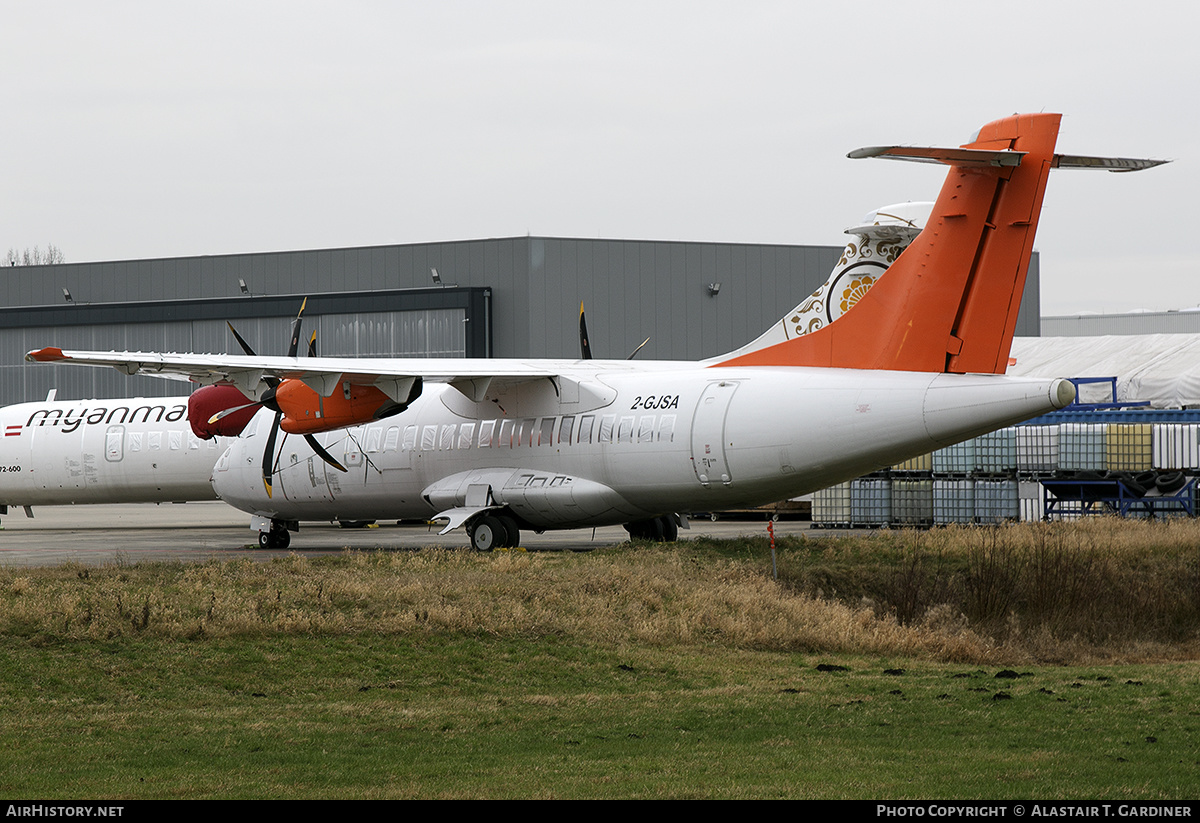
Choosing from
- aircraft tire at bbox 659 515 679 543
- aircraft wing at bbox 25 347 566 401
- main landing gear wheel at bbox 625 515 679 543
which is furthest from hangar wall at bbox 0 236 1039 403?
aircraft wing at bbox 25 347 566 401

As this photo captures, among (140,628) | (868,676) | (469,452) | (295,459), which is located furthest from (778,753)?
(295,459)

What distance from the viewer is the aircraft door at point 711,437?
20.8 metres

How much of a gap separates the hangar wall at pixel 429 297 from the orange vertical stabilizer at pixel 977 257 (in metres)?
32.7

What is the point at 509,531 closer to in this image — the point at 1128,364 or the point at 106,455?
the point at 106,455

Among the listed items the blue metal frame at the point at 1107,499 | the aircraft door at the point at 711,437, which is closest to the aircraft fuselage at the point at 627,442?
the aircraft door at the point at 711,437

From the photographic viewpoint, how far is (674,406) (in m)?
21.7

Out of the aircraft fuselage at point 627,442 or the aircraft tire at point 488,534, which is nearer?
the aircraft fuselage at point 627,442

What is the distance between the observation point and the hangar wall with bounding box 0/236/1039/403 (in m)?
51.8

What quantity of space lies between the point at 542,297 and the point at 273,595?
36.4 metres

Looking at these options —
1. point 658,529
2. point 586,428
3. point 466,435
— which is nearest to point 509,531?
point 466,435

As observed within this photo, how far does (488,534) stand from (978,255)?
9984mm

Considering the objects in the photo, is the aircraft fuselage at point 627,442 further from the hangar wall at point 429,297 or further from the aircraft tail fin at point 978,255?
the hangar wall at point 429,297

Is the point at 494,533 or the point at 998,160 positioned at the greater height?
the point at 998,160

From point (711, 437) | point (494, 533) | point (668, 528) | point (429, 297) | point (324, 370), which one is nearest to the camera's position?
point (711, 437)
